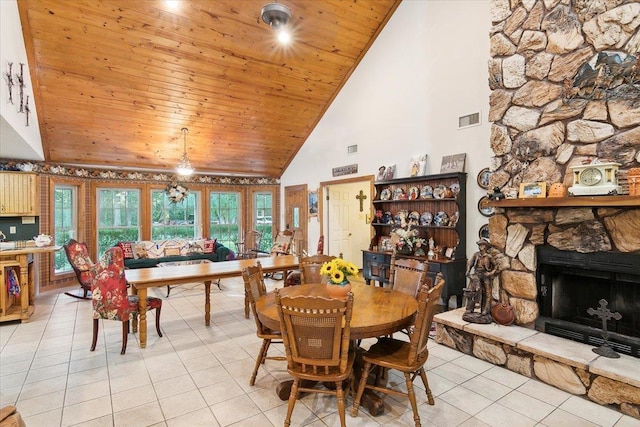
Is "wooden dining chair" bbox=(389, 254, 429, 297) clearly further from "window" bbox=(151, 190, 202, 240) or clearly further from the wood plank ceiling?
"window" bbox=(151, 190, 202, 240)

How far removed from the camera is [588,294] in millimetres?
3098

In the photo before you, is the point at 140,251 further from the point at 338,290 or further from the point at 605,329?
the point at 605,329

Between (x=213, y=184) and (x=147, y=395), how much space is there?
6160mm

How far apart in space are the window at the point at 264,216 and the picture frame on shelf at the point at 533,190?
653cm

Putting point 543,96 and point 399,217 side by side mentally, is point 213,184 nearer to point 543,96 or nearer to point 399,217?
point 399,217

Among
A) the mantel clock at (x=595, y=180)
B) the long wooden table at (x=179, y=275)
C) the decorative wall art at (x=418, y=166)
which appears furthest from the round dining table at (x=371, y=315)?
the decorative wall art at (x=418, y=166)

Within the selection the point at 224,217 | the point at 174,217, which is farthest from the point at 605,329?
the point at 174,217

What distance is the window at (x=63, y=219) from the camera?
629 centimetres

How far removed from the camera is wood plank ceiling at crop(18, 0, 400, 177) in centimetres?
409

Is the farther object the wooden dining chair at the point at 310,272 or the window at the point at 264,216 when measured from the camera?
the window at the point at 264,216

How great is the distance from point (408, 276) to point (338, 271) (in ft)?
3.25

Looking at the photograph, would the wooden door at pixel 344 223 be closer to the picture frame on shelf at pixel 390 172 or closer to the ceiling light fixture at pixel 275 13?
the picture frame on shelf at pixel 390 172

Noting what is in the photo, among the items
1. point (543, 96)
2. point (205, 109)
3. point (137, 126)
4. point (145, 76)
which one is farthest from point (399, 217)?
point (137, 126)

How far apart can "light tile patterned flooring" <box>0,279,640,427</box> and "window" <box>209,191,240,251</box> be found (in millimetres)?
4614
